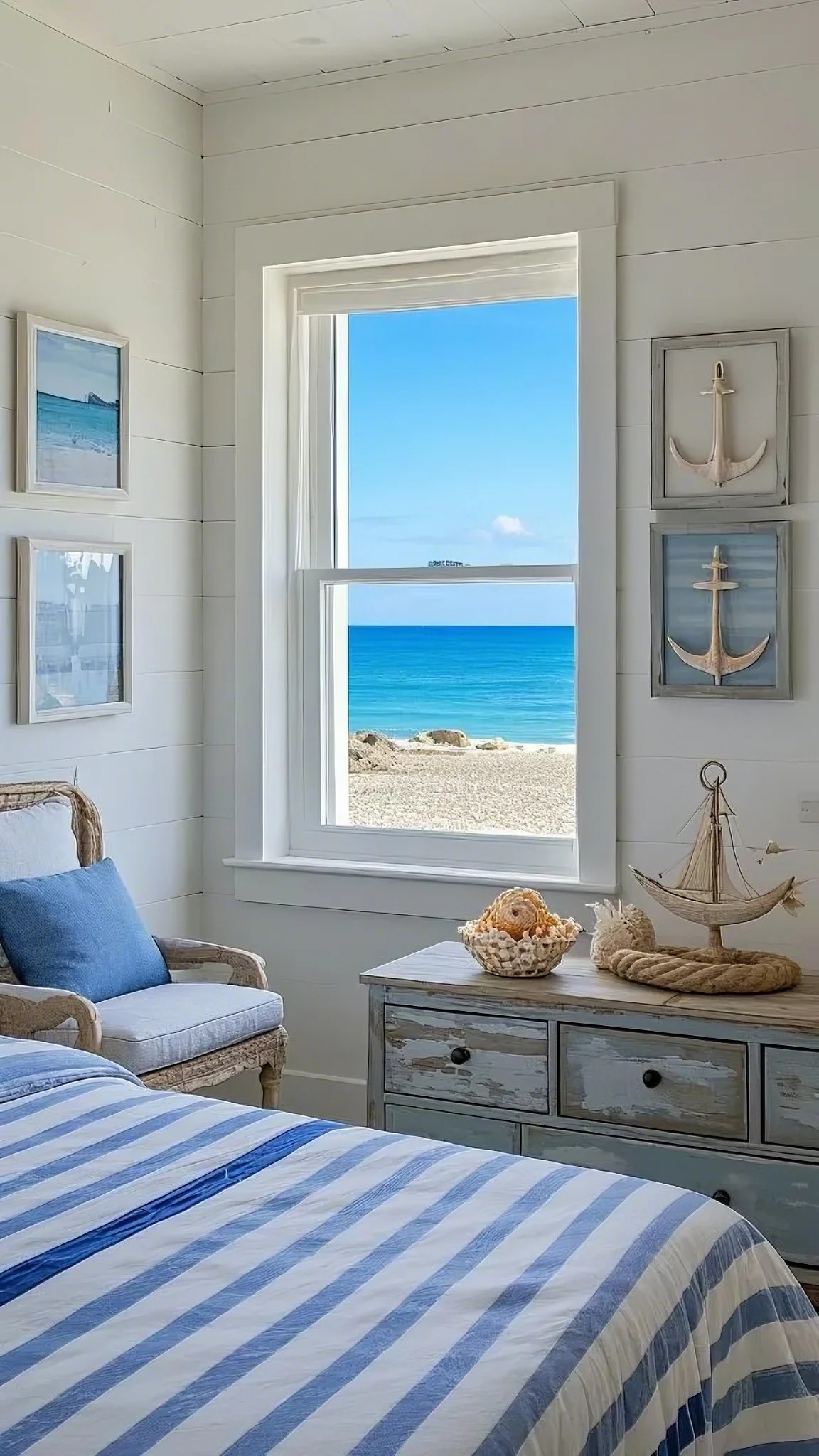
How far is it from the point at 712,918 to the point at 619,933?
0.22 m

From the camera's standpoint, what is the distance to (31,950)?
3.10 meters

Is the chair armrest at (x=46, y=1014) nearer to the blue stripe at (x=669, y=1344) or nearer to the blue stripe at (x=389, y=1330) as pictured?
the blue stripe at (x=389, y=1330)

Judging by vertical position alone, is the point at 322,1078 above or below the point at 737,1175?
below

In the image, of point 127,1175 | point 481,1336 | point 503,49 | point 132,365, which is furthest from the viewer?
point 132,365

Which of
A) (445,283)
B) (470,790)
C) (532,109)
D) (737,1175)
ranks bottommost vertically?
(737,1175)

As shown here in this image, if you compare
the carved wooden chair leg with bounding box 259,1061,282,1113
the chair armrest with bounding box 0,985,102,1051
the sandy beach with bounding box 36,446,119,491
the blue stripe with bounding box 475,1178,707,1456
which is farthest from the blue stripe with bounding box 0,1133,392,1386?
the sandy beach with bounding box 36,446,119,491

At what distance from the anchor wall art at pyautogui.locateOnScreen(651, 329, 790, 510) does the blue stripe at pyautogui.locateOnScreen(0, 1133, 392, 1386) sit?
76.6 inches

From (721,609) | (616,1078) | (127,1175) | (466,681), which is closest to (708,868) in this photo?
(616,1078)

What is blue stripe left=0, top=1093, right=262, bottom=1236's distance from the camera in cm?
173

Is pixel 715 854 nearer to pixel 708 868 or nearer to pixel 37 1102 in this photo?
pixel 708 868

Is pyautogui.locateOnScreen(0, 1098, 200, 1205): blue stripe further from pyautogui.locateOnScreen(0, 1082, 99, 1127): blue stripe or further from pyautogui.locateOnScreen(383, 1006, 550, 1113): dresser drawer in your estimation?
pyautogui.locateOnScreen(383, 1006, 550, 1113): dresser drawer

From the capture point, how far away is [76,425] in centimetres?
355

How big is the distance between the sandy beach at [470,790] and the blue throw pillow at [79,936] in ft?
2.83

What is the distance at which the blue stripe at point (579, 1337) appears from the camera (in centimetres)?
133
